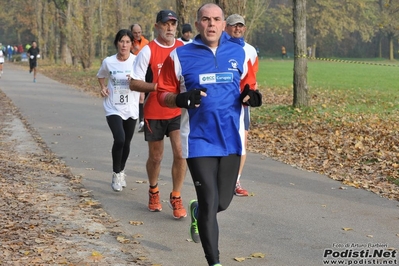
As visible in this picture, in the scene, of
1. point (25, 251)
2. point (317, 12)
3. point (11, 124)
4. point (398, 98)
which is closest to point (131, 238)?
point (25, 251)

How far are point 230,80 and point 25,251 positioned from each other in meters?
2.35

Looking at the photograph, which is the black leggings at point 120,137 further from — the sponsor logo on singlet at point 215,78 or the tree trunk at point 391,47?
the tree trunk at point 391,47

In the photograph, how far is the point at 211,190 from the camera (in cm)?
575

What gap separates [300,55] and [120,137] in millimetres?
9360

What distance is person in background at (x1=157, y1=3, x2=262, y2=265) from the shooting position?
5742 mm

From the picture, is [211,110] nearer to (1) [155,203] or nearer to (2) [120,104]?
(1) [155,203]

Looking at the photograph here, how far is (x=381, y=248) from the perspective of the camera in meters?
6.62

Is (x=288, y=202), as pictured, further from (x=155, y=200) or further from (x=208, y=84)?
(x=208, y=84)

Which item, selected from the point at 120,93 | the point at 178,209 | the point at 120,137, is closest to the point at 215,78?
the point at 178,209

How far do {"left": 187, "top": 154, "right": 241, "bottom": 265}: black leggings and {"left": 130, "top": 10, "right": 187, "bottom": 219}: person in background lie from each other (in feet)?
6.32

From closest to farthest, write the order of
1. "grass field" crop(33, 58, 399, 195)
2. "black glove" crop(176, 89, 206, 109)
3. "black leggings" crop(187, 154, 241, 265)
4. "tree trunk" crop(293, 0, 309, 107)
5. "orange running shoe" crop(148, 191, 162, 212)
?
"black glove" crop(176, 89, 206, 109) < "black leggings" crop(187, 154, 241, 265) < "orange running shoe" crop(148, 191, 162, 212) < "grass field" crop(33, 58, 399, 195) < "tree trunk" crop(293, 0, 309, 107)

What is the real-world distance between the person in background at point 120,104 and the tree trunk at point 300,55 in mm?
8874

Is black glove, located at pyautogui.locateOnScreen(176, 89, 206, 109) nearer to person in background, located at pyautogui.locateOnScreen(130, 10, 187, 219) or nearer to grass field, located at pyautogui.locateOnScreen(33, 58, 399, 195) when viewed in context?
person in background, located at pyautogui.locateOnScreen(130, 10, 187, 219)

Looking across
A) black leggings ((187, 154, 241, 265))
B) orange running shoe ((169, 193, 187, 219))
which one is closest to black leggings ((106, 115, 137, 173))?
orange running shoe ((169, 193, 187, 219))
